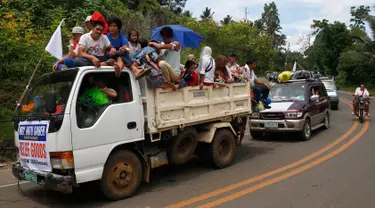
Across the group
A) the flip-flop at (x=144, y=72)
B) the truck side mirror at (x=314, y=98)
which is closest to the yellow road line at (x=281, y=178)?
the truck side mirror at (x=314, y=98)

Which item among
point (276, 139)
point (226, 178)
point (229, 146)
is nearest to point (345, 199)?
point (226, 178)

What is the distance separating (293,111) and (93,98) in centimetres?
685

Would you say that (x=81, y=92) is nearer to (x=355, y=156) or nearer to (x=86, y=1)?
(x=355, y=156)

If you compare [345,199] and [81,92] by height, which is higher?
[81,92]

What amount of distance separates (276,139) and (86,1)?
10647 mm

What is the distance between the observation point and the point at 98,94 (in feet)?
17.1

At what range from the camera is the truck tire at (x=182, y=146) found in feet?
20.6

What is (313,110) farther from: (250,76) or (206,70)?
(206,70)

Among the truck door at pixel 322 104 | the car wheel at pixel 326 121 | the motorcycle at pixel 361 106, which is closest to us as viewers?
the truck door at pixel 322 104

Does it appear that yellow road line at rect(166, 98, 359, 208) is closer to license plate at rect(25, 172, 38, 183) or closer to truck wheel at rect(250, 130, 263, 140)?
license plate at rect(25, 172, 38, 183)

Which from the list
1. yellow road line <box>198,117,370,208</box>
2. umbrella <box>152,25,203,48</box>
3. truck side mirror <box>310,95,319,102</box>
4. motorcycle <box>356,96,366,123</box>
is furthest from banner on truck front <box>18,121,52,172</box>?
motorcycle <box>356,96,366,123</box>

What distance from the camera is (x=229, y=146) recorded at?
25.1 ft

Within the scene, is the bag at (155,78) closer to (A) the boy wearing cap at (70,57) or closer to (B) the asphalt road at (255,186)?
(A) the boy wearing cap at (70,57)

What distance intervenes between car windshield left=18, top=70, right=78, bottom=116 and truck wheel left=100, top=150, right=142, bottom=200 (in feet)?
3.60
